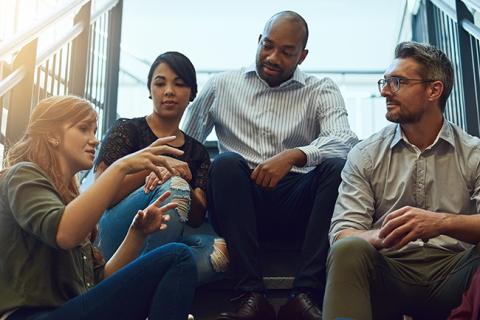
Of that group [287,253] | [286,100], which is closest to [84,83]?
[286,100]

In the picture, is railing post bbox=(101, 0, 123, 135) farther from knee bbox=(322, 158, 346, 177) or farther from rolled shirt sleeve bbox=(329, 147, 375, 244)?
rolled shirt sleeve bbox=(329, 147, 375, 244)

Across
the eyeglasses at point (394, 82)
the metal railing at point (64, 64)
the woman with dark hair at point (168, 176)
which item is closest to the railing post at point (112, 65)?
the metal railing at point (64, 64)

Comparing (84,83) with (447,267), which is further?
(84,83)

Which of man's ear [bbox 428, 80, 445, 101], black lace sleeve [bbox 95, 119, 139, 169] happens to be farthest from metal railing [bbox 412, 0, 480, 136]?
black lace sleeve [bbox 95, 119, 139, 169]

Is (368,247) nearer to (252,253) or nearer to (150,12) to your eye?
(252,253)

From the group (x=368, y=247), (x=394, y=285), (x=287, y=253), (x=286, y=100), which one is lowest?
(x=287, y=253)

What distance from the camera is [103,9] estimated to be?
3391 millimetres

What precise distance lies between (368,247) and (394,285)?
162 millimetres

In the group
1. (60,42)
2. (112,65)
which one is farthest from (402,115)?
(112,65)

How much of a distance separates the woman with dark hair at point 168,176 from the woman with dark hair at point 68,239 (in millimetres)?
257

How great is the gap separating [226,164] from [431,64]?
2.39 ft

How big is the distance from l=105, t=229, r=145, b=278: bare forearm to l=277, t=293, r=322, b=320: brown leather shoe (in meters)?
0.49

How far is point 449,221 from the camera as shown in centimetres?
180

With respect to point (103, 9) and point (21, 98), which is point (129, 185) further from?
point (103, 9)
